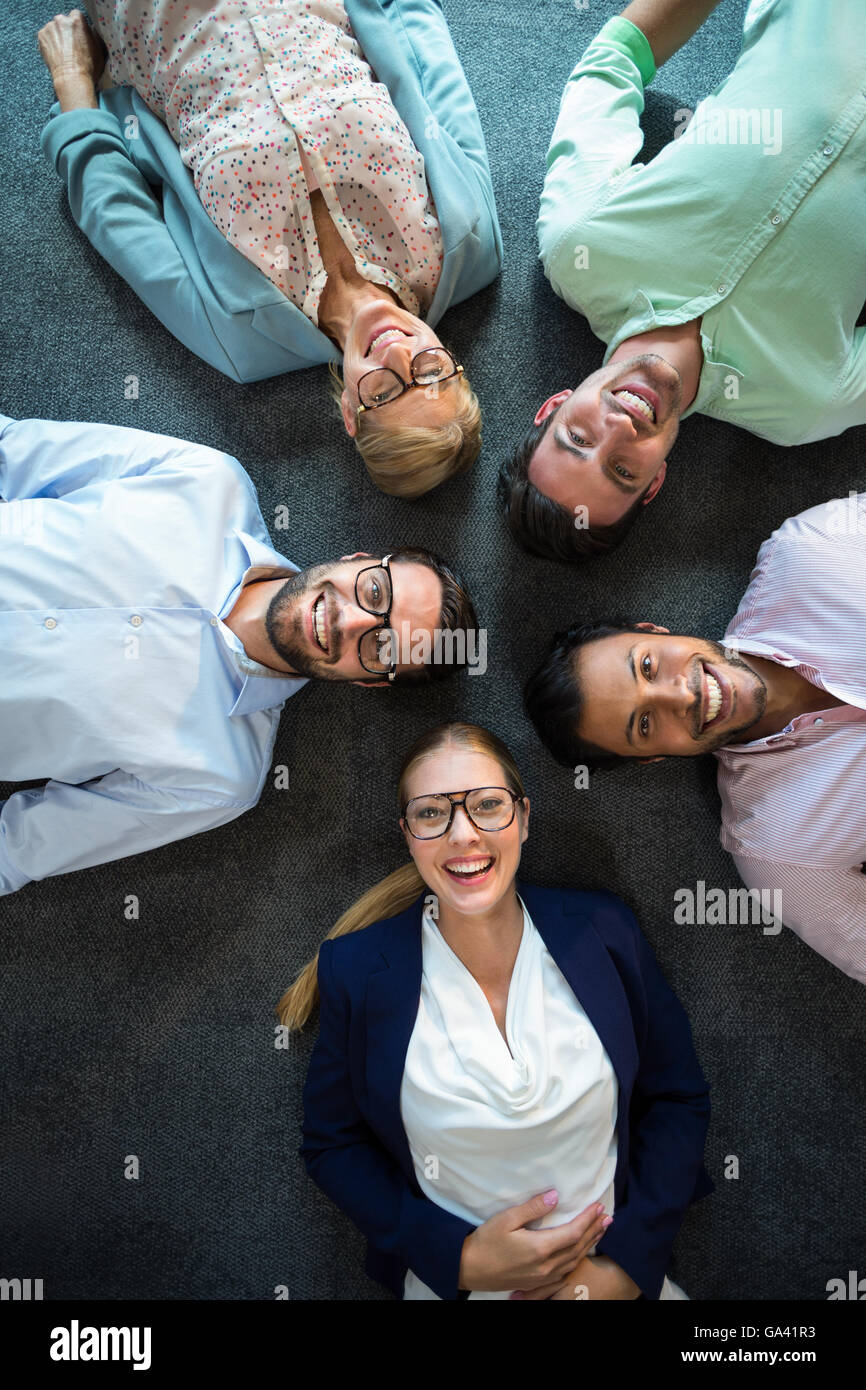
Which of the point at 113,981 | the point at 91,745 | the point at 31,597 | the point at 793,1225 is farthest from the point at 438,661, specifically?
the point at 793,1225

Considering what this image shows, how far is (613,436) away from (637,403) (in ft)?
0.41

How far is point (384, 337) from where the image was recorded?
2.42 metres

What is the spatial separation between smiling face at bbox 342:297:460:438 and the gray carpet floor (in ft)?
1.35

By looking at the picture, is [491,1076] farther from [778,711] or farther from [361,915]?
[778,711]

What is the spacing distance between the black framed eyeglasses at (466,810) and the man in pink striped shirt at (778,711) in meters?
0.30

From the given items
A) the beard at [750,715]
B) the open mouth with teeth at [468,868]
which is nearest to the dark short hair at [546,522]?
the beard at [750,715]

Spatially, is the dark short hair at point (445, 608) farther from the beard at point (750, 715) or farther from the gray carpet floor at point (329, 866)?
the beard at point (750, 715)

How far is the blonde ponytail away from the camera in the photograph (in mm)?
2678

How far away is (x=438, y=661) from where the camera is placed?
8.10 feet

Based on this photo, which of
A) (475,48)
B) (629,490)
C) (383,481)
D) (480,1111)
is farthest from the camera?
(475,48)

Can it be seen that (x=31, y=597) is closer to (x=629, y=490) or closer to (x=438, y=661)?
(x=438, y=661)

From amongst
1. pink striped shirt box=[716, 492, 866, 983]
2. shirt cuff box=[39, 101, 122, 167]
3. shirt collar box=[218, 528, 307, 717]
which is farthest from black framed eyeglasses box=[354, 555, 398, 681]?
shirt cuff box=[39, 101, 122, 167]

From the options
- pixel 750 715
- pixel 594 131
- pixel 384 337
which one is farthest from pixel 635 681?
pixel 594 131
